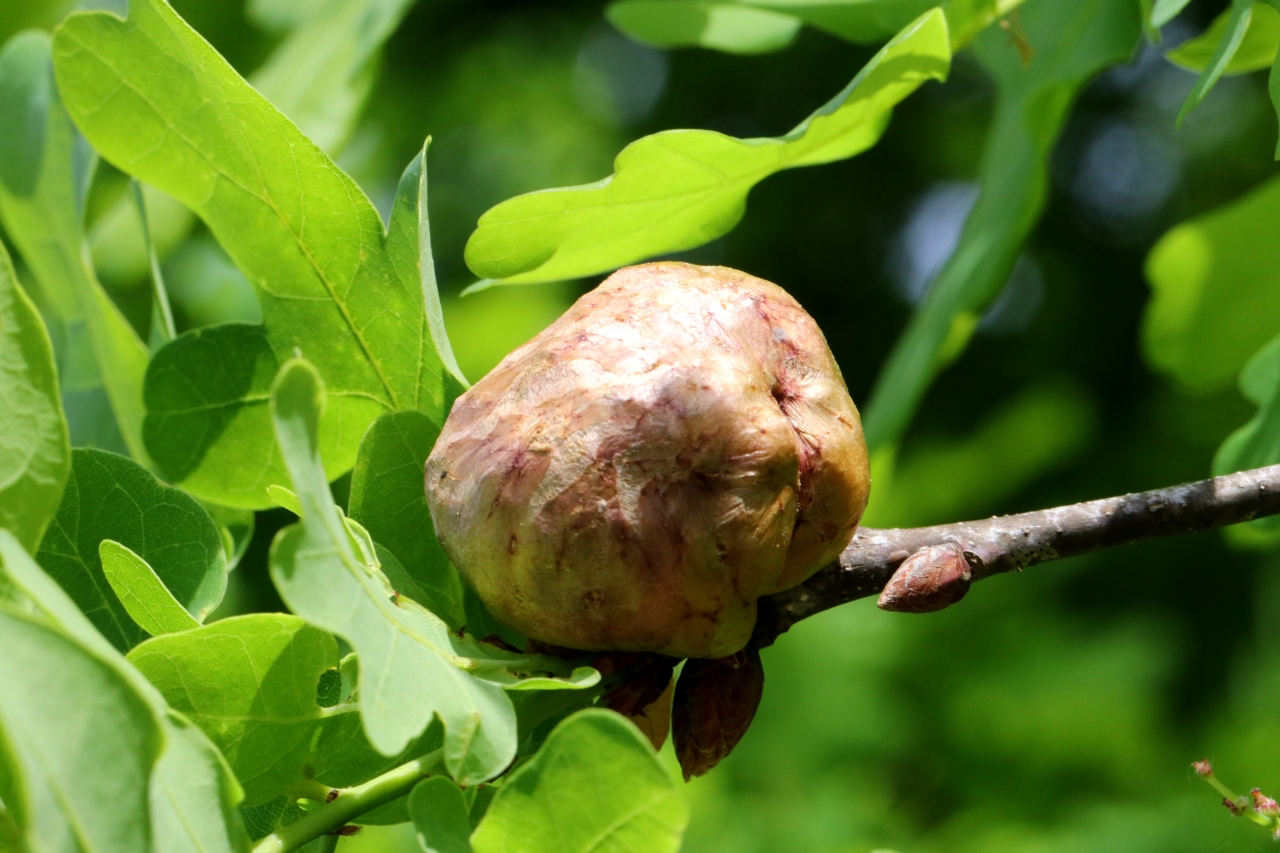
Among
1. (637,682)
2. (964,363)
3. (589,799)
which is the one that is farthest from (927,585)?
(964,363)

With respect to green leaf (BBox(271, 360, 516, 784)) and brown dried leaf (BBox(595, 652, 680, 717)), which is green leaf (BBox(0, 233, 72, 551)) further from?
brown dried leaf (BBox(595, 652, 680, 717))

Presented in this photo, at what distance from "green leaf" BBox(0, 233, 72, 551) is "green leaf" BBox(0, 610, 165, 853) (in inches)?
6.8

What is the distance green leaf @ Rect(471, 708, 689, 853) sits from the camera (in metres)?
0.70

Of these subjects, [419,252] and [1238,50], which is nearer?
[419,252]

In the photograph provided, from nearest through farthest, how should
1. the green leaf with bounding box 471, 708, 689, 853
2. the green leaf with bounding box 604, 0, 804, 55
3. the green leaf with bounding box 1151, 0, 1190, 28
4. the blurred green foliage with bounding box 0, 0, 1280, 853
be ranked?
the green leaf with bounding box 471, 708, 689, 853
the green leaf with bounding box 1151, 0, 1190, 28
the green leaf with bounding box 604, 0, 804, 55
the blurred green foliage with bounding box 0, 0, 1280, 853

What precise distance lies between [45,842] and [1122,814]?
10.0ft

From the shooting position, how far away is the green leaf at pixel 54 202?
137 centimetres

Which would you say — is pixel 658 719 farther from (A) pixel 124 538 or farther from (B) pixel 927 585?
(A) pixel 124 538

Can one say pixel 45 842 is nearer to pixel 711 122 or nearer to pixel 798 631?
pixel 798 631

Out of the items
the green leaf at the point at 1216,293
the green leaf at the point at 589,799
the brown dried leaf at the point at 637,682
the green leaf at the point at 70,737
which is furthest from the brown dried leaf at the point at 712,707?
the green leaf at the point at 1216,293

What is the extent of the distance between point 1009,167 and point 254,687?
1.15 meters

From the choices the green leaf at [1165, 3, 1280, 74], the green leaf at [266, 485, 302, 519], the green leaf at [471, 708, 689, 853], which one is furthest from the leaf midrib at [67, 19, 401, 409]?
the green leaf at [1165, 3, 1280, 74]

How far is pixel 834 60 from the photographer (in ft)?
17.9

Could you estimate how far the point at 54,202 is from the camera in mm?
1408
